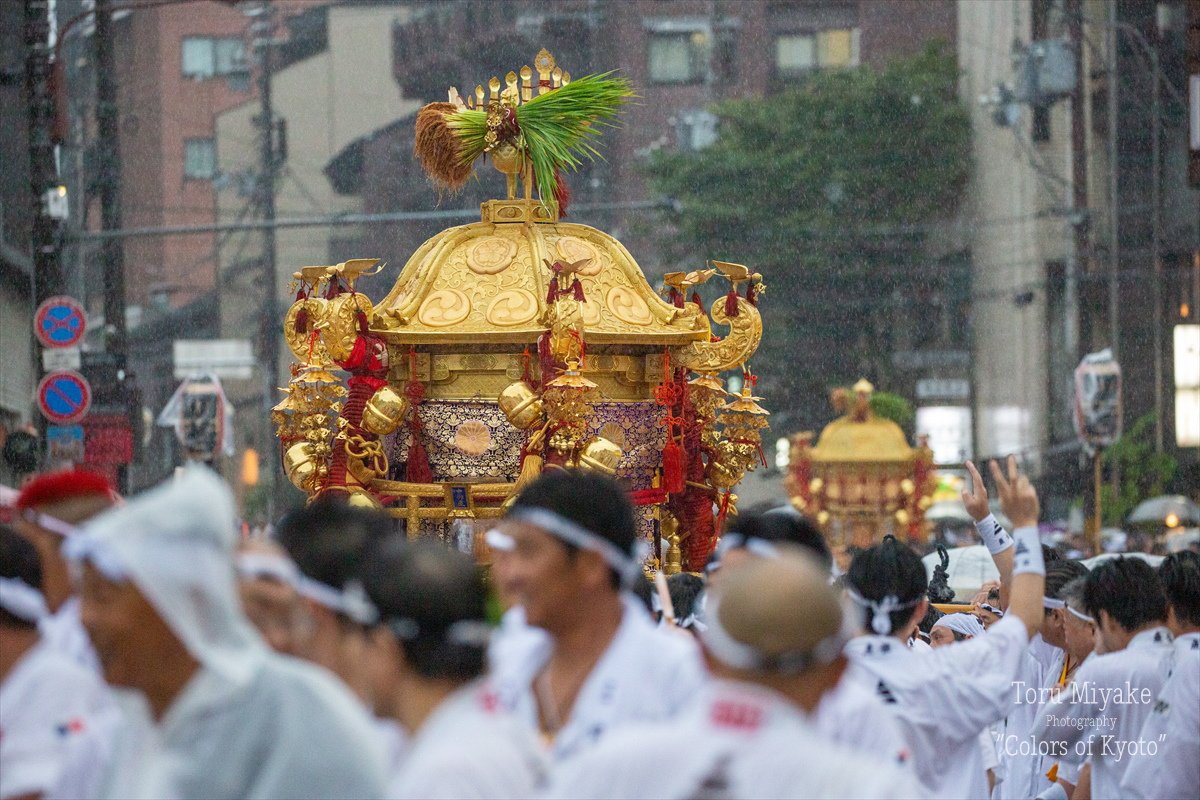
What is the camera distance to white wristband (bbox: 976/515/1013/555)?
17.5 feet

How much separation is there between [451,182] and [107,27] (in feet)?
38.5

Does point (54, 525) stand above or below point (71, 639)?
above

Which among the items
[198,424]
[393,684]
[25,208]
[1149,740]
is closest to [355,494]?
[1149,740]

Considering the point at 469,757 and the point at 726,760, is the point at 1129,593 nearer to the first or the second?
the point at 726,760

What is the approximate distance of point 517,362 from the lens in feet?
25.1

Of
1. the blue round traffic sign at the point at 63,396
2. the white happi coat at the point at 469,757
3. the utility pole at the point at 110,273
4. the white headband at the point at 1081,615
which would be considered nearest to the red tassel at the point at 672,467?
the white headband at the point at 1081,615

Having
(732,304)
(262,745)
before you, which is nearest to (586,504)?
(262,745)

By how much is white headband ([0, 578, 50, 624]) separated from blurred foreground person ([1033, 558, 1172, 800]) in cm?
339

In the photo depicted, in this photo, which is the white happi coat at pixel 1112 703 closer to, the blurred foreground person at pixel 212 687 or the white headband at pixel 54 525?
the white headband at pixel 54 525

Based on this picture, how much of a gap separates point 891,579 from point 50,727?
7.45 feet

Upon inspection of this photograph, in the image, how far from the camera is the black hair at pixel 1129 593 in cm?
575

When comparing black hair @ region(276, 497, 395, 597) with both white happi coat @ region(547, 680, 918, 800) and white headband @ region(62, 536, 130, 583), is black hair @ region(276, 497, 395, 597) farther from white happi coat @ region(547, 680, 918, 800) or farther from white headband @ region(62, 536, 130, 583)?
white happi coat @ region(547, 680, 918, 800)

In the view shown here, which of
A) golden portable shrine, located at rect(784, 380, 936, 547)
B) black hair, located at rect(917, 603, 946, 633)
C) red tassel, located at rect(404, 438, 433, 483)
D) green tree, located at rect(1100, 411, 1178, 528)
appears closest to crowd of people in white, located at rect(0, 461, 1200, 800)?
black hair, located at rect(917, 603, 946, 633)

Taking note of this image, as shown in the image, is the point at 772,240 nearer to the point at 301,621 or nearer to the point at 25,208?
the point at 25,208
